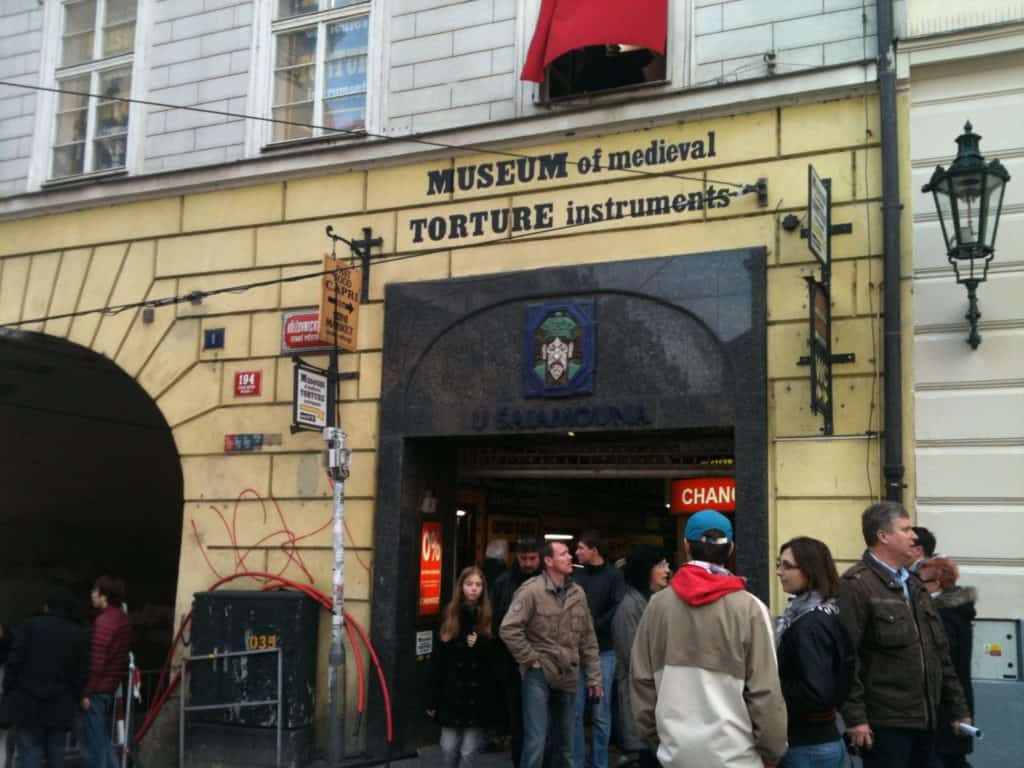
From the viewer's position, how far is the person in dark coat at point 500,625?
8391mm

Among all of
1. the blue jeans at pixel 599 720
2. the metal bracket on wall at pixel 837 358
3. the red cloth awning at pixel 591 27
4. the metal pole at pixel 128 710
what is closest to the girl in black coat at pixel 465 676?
the blue jeans at pixel 599 720

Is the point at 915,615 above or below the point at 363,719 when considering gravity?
above

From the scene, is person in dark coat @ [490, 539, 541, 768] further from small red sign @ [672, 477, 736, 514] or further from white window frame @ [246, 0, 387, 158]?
white window frame @ [246, 0, 387, 158]

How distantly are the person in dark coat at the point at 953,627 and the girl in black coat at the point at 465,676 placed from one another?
3.19 m

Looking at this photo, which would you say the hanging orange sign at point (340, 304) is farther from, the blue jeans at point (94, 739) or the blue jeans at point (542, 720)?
the blue jeans at point (542, 720)

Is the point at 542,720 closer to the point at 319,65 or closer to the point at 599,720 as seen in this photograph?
the point at 599,720

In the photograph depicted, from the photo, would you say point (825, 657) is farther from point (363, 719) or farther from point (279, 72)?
point (279, 72)

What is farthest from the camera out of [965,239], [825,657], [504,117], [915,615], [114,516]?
[114,516]

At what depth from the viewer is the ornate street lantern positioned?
8.37 m

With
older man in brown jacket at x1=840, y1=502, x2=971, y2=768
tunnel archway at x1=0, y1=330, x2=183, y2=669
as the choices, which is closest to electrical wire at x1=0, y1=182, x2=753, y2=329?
tunnel archway at x1=0, y1=330, x2=183, y2=669

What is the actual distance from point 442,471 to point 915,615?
633 cm

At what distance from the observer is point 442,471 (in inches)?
452

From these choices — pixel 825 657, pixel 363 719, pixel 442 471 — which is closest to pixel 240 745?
pixel 363 719

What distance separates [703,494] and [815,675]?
681 cm
